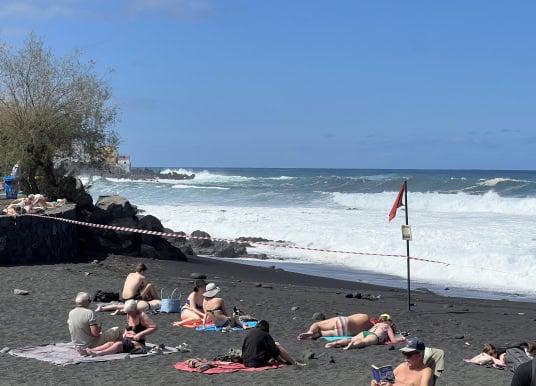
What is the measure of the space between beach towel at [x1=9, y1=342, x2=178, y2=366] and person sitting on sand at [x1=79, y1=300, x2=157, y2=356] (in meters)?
0.08

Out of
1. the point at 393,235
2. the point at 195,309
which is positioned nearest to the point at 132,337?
the point at 195,309

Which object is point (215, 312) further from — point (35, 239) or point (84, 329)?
point (35, 239)

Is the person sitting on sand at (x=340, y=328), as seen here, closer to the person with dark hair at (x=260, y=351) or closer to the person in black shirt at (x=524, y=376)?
the person with dark hair at (x=260, y=351)

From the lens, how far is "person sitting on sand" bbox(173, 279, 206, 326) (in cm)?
1249

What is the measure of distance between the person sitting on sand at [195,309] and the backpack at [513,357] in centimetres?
461

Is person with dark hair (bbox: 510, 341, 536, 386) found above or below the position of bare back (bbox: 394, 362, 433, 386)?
above

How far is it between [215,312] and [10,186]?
12.8 meters

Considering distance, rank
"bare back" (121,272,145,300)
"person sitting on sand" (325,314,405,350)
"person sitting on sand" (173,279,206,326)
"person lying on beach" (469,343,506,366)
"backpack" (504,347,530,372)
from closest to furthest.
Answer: "backpack" (504,347,530,372) → "person lying on beach" (469,343,506,366) → "person sitting on sand" (325,314,405,350) → "person sitting on sand" (173,279,206,326) → "bare back" (121,272,145,300)

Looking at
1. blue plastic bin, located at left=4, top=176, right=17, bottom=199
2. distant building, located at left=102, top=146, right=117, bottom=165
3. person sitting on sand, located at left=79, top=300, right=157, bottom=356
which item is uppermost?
distant building, located at left=102, top=146, right=117, bottom=165

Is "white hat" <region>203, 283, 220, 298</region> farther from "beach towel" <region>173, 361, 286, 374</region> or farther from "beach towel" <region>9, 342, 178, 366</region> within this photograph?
"beach towel" <region>173, 361, 286, 374</region>

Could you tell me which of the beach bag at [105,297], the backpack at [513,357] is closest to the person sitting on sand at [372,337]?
the backpack at [513,357]

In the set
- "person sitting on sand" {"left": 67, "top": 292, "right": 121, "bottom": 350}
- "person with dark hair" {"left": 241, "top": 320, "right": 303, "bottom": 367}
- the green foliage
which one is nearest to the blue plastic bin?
the green foliage

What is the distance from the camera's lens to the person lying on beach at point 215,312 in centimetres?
1228

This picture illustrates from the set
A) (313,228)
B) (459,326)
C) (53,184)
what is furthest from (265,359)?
(313,228)
